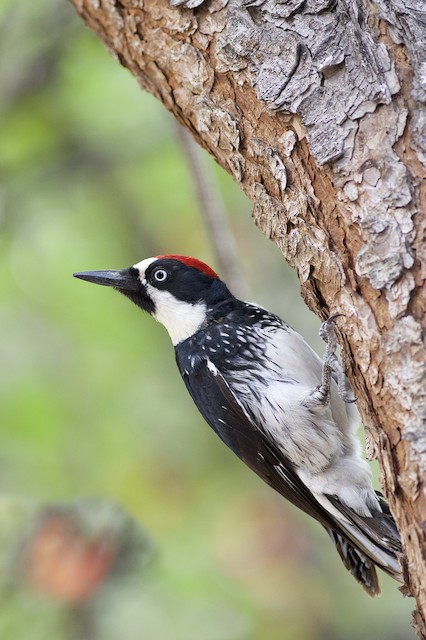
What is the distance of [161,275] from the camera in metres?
3.99

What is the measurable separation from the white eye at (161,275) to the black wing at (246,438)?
1.64 ft

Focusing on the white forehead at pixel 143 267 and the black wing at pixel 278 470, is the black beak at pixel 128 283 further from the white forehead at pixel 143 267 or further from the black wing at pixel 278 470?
the black wing at pixel 278 470

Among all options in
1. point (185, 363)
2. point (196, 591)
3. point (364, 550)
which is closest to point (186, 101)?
point (185, 363)

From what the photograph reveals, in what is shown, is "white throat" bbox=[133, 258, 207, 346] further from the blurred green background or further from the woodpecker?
the blurred green background

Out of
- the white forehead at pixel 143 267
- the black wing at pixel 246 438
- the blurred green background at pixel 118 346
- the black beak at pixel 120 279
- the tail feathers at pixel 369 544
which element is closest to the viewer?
the tail feathers at pixel 369 544

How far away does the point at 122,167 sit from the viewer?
6012mm

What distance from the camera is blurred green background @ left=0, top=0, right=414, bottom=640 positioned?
16.7ft

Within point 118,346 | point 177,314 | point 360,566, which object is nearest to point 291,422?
point 360,566

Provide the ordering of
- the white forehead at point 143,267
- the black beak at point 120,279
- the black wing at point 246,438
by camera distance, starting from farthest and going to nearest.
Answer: the white forehead at point 143,267, the black beak at point 120,279, the black wing at point 246,438

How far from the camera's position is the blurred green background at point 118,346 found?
508 cm

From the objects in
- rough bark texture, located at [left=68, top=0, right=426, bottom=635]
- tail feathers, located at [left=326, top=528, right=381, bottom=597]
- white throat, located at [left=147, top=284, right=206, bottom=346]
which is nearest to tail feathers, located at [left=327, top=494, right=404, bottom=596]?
tail feathers, located at [left=326, top=528, right=381, bottom=597]

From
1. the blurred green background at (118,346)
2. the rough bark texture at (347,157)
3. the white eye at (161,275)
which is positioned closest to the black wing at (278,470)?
the white eye at (161,275)

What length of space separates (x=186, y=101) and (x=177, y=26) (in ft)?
0.88

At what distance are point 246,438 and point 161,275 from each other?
0.93 meters
